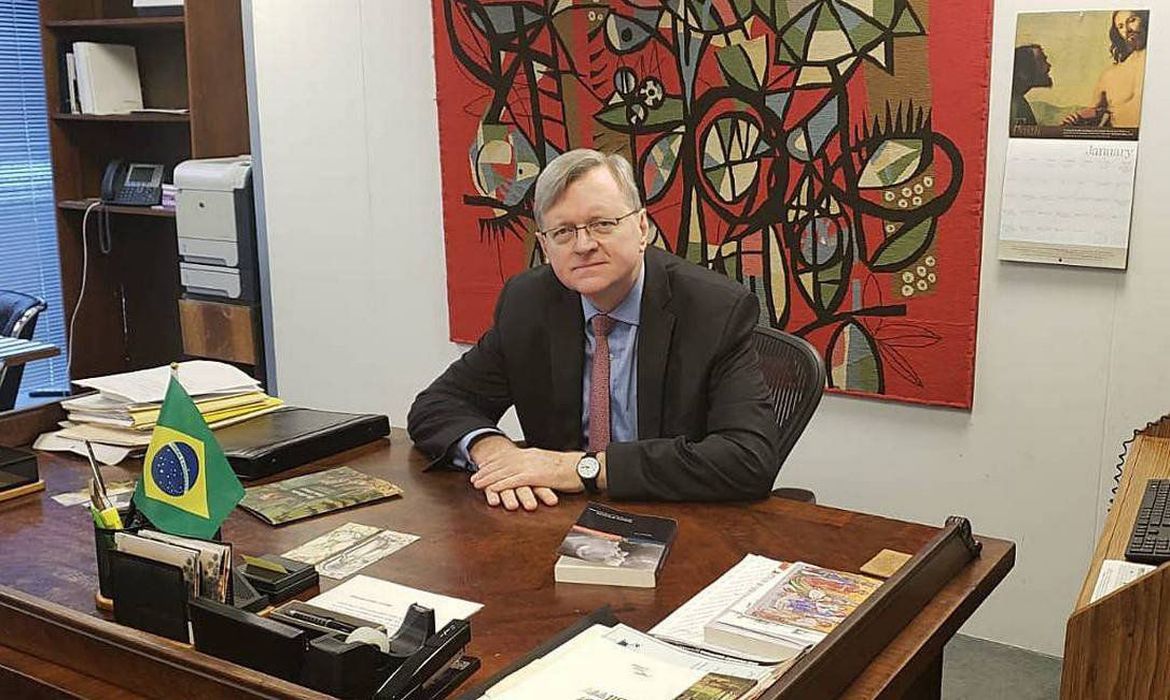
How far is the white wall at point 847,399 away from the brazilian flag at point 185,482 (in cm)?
214

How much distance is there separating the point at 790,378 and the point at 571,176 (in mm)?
623

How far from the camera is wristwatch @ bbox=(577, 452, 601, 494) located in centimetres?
211

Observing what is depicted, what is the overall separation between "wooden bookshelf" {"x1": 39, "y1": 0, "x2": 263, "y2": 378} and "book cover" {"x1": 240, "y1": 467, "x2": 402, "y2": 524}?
2506 mm

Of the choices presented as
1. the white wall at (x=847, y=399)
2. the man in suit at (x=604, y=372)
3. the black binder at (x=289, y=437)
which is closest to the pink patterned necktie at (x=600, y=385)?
the man in suit at (x=604, y=372)

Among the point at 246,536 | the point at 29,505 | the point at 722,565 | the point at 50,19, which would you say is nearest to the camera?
the point at 722,565

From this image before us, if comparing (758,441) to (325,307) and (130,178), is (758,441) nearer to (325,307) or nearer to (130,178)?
(325,307)

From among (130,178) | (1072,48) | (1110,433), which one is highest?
(1072,48)

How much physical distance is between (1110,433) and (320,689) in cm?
235

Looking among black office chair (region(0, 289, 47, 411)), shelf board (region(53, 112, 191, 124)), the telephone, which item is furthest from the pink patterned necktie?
the telephone

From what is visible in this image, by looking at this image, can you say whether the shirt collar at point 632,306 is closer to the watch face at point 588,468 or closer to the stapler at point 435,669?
the watch face at point 588,468

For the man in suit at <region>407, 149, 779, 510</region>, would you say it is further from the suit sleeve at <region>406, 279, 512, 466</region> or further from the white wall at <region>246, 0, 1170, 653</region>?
the white wall at <region>246, 0, 1170, 653</region>

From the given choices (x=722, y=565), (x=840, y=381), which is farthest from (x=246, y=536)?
(x=840, y=381)

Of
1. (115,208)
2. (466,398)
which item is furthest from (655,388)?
(115,208)

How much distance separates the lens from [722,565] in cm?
177
